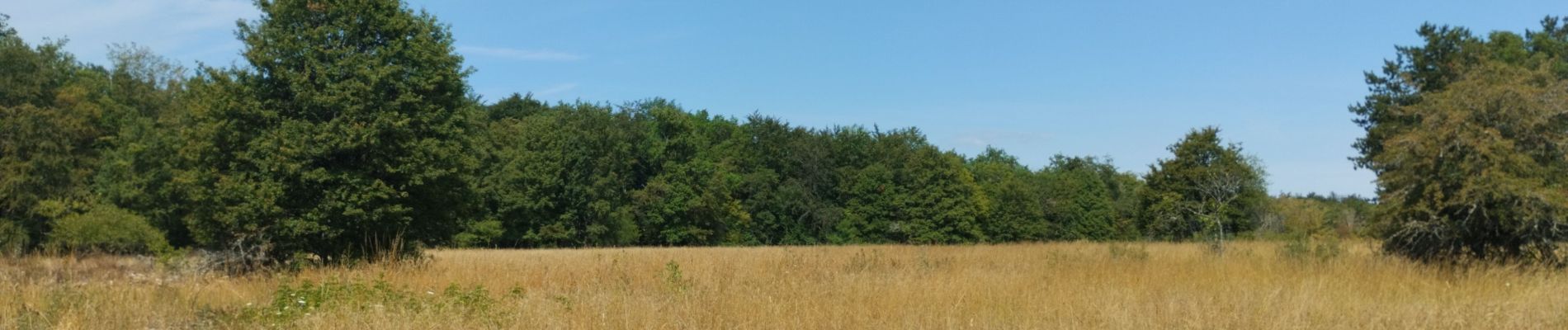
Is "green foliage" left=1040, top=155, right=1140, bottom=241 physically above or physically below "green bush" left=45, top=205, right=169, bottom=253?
above

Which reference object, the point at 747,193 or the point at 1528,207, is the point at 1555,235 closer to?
the point at 1528,207

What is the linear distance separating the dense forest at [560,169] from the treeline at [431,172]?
0.30 feet

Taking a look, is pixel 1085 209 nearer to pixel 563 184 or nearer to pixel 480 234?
pixel 563 184

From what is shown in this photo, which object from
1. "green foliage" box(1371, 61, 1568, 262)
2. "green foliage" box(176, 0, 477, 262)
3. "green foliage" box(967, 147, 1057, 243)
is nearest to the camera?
"green foliage" box(1371, 61, 1568, 262)

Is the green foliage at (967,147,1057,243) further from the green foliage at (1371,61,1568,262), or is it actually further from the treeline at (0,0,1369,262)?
the green foliage at (1371,61,1568,262)

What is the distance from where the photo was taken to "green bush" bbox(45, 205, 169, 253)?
34.4 m

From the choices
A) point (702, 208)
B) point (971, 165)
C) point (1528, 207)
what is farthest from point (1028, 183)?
point (1528, 207)

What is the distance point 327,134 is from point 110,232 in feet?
69.7

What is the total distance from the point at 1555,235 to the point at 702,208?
4883 cm

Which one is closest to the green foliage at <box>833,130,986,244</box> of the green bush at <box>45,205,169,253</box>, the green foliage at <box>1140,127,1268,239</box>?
the green foliage at <box>1140,127,1268,239</box>

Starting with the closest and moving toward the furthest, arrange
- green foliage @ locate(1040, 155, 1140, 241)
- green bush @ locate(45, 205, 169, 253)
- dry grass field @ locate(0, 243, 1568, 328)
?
1. dry grass field @ locate(0, 243, 1568, 328)
2. green bush @ locate(45, 205, 169, 253)
3. green foliage @ locate(1040, 155, 1140, 241)

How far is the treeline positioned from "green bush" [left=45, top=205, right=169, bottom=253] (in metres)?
0.15

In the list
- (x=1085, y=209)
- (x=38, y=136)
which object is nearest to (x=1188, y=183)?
(x=1085, y=209)

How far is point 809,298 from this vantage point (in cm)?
882
